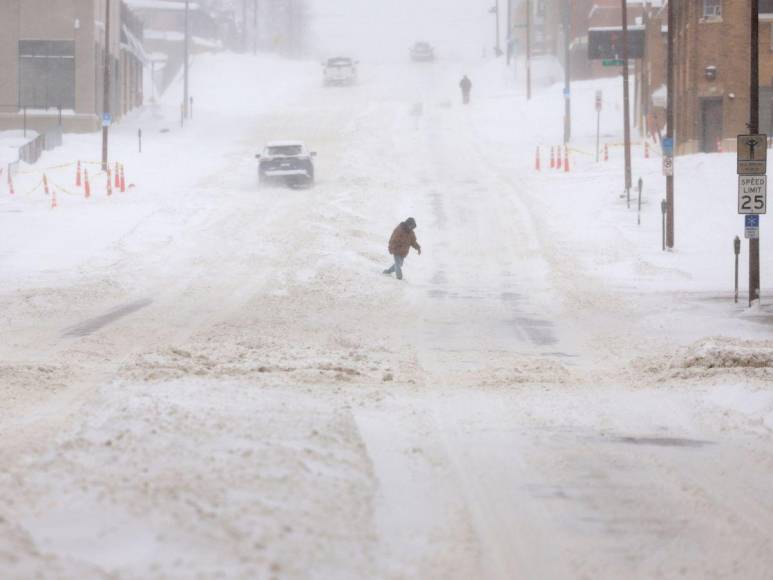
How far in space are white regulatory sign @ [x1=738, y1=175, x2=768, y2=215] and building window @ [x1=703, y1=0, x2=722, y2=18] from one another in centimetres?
3075

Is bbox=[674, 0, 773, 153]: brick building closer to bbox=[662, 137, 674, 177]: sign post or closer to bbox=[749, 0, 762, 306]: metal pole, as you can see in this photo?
bbox=[662, 137, 674, 177]: sign post

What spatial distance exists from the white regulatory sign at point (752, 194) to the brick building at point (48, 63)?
41957 millimetres

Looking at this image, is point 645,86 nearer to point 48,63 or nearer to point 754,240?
point 48,63

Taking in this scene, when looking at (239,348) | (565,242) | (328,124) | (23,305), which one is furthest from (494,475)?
(328,124)

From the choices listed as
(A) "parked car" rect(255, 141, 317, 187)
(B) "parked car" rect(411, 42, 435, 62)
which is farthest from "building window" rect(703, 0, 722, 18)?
(B) "parked car" rect(411, 42, 435, 62)

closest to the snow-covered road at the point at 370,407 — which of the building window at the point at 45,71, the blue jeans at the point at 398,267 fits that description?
the blue jeans at the point at 398,267

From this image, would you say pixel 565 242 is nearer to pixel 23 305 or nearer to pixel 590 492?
pixel 23 305

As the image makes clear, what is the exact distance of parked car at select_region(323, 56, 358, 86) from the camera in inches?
3465

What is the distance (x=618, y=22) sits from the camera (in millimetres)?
80250

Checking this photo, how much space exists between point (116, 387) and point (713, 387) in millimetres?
6132

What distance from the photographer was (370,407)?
1135 centimetres

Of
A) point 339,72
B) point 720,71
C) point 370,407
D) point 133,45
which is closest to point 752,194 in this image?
point 370,407

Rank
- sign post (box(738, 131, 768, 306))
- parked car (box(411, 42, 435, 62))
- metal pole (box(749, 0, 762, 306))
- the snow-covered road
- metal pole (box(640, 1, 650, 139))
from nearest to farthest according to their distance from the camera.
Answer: the snow-covered road, sign post (box(738, 131, 768, 306)), metal pole (box(749, 0, 762, 306)), metal pole (box(640, 1, 650, 139)), parked car (box(411, 42, 435, 62))

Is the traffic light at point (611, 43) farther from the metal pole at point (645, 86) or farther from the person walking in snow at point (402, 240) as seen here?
the person walking in snow at point (402, 240)
